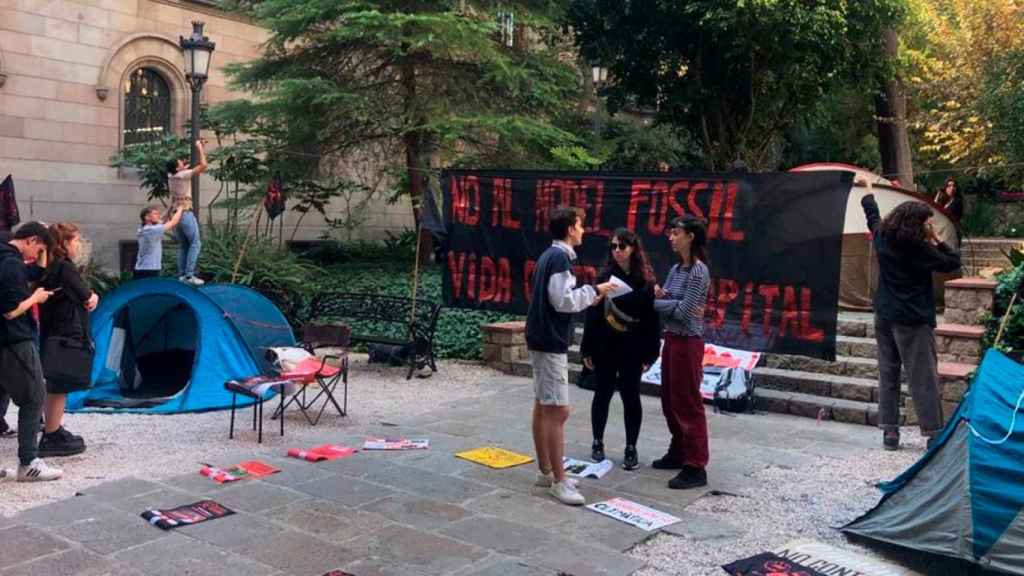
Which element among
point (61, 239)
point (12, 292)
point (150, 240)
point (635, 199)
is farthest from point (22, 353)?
point (635, 199)

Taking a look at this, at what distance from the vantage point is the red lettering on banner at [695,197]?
25.7ft

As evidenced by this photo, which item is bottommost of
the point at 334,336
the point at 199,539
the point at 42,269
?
the point at 199,539

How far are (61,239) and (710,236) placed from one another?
5.28 metres

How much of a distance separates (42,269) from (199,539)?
273 cm

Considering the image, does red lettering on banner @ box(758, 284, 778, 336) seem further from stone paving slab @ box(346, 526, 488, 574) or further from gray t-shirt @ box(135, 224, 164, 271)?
gray t-shirt @ box(135, 224, 164, 271)

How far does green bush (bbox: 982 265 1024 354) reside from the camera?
26.1ft

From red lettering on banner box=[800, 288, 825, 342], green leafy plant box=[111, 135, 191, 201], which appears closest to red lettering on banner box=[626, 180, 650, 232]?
red lettering on banner box=[800, 288, 825, 342]

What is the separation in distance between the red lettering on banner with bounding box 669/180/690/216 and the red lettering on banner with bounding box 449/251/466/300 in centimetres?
238

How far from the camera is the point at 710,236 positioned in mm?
7812

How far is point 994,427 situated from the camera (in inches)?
177

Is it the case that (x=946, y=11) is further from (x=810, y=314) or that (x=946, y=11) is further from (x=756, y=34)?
(x=810, y=314)

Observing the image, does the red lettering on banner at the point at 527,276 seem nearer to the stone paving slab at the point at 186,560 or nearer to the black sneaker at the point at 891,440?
the black sneaker at the point at 891,440

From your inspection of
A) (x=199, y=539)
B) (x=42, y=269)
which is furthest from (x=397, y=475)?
(x=42, y=269)

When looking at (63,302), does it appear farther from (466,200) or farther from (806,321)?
(806,321)
